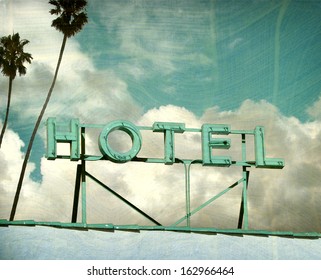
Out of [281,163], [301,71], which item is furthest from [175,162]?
[301,71]

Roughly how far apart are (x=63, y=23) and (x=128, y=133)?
12.6 ft

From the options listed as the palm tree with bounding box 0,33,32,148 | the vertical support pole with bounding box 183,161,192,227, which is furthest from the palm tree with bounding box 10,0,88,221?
the vertical support pole with bounding box 183,161,192,227

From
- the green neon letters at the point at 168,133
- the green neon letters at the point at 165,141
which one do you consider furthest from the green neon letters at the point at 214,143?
the green neon letters at the point at 168,133

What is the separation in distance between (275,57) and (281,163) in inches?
95.1

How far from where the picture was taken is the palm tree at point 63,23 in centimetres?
1983

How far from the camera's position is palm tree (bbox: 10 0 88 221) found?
65.1 feet

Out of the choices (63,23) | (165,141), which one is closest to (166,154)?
(165,141)

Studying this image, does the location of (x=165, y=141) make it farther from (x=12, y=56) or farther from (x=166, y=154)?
(x=12, y=56)

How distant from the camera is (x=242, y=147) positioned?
19688 millimetres

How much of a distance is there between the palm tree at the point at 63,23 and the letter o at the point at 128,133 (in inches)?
76.2

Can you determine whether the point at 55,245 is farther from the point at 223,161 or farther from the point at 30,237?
the point at 223,161

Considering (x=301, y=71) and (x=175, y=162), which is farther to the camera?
(x=301, y=71)

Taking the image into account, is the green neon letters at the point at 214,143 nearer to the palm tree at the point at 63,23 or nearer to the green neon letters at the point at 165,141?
the green neon letters at the point at 165,141

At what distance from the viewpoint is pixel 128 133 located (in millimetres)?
19000
